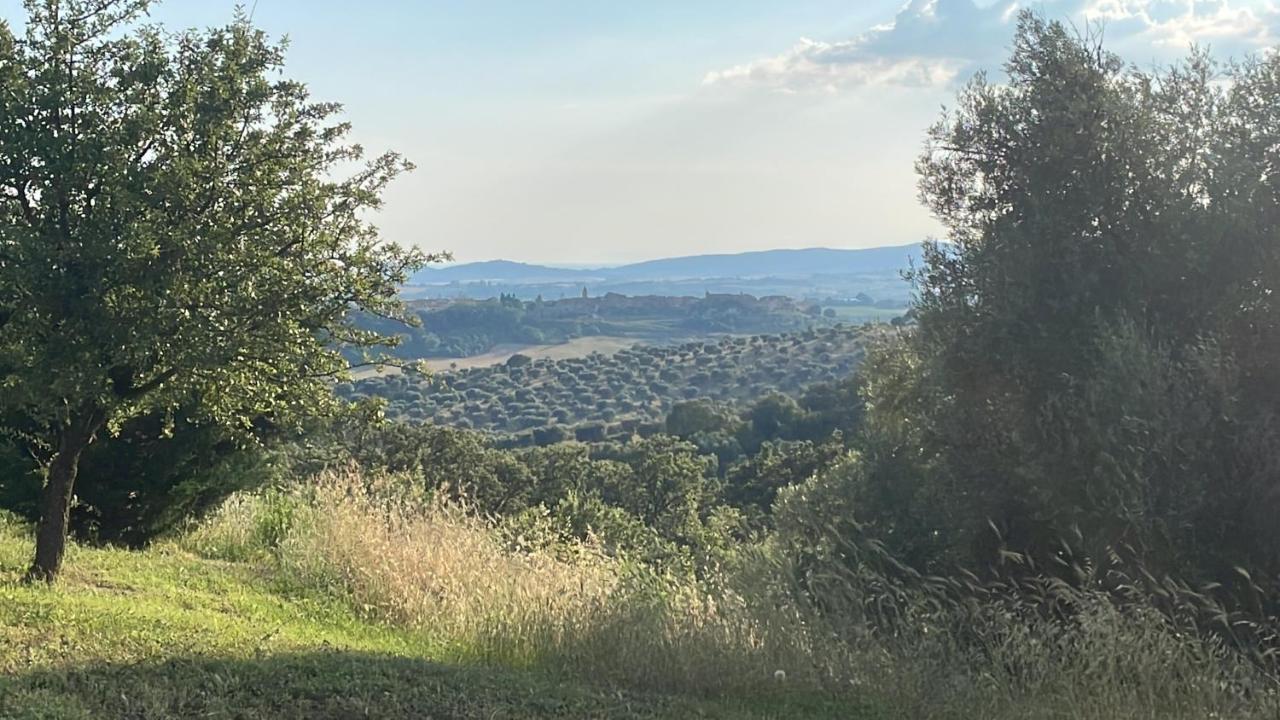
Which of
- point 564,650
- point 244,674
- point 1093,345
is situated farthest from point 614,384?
point 244,674

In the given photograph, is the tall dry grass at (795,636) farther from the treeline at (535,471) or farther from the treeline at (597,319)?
the treeline at (597,319)

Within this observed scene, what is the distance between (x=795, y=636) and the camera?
5727 millimetres

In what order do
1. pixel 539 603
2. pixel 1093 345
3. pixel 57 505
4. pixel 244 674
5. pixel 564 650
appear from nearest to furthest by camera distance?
pixel 244 674, pixel 564 650, pixel 539 603, pixel 57 505, pixel 1093 345

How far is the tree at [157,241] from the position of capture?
553cm

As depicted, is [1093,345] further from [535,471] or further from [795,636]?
[535,471]

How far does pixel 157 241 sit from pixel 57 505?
2.29 metres

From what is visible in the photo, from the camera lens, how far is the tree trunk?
21.2ft

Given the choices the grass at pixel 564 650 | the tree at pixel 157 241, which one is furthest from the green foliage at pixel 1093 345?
the tree at pixel 157 241

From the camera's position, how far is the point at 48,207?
588 cm

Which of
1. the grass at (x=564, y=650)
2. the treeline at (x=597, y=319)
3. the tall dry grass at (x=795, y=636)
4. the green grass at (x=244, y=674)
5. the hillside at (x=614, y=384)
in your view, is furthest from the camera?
the treeline at (x=597, y=319)

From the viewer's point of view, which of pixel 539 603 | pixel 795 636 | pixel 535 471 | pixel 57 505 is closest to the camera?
pixel 795 636

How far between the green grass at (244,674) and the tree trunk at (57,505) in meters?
0.20

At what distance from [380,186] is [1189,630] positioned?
5773mm

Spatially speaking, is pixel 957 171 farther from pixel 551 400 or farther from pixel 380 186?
pixel 551 400
